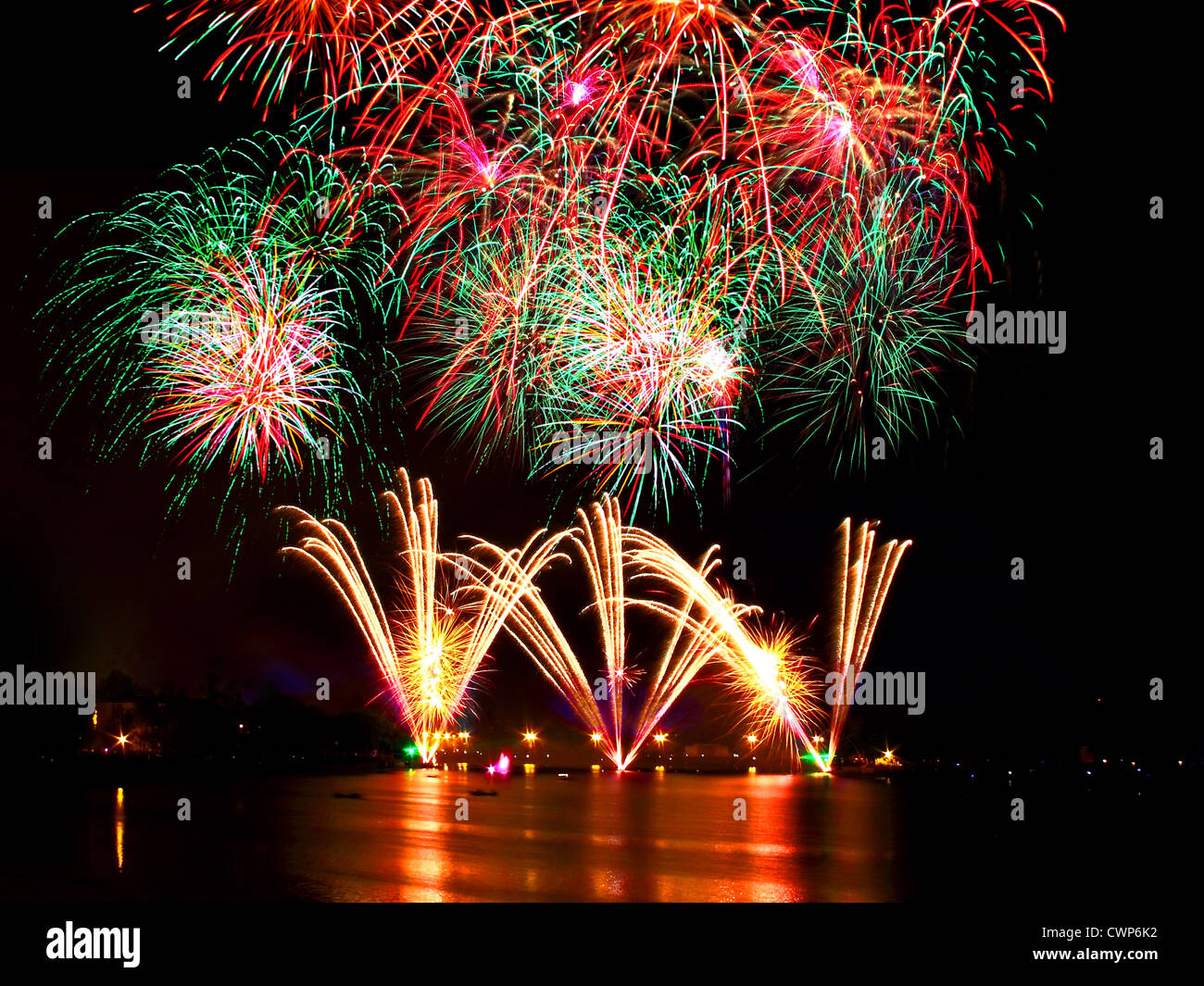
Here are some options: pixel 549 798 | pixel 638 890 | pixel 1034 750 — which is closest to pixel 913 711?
pixel 1034 750

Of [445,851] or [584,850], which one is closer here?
[445,851]

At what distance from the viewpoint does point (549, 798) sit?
4253cm

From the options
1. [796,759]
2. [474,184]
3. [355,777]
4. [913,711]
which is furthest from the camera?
[796,759]

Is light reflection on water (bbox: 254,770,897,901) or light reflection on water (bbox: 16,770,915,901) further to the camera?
light reflection on water (bbox: 254,770,897,901)

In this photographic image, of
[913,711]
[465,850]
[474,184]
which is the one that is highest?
[474,184]

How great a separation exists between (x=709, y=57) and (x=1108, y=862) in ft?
51.1

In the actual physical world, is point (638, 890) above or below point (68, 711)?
above

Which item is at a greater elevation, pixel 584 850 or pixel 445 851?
pixel 445 851

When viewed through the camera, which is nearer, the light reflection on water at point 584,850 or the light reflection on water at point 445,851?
the light reflection on water at point 445,851

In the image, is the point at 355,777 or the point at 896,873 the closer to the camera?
the point at 896,873

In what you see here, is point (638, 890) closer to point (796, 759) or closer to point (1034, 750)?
point (1034, 750)
